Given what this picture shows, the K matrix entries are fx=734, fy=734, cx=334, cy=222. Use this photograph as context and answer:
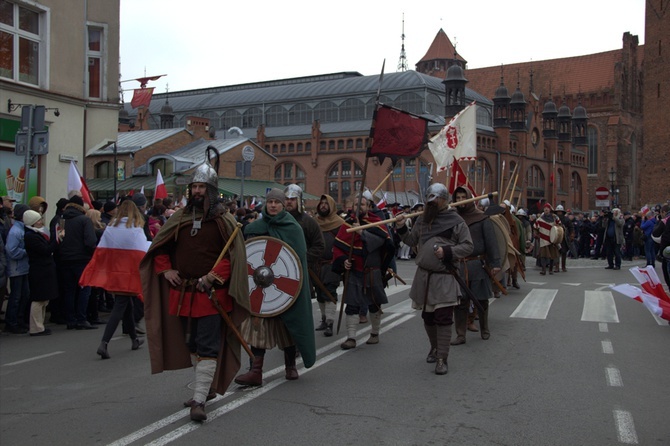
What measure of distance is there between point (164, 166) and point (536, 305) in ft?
113

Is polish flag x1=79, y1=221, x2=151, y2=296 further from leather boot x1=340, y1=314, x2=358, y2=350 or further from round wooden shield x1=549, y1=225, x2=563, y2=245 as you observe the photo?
round wooden shield x1=549, y1=225, x2=563, y2=245

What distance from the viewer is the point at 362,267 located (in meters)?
8.93

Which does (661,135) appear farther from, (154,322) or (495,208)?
(154,322)

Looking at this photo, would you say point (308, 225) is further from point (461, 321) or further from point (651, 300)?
point (651, 300)

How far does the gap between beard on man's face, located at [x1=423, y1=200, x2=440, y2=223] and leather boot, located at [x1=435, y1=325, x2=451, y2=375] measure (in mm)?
1142

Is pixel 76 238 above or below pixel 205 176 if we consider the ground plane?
below

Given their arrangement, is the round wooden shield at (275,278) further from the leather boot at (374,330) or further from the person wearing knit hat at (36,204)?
the person wearing knit hat at (36,204)

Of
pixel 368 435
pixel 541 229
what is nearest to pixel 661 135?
pixel 541 229

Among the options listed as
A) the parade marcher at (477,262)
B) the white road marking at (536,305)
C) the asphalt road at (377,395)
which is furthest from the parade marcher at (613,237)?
the parade marcher at (477,262)

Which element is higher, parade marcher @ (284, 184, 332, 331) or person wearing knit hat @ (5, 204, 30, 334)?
parade marcher @ (284, 184, 332, 331)

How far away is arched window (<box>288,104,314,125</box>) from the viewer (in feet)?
215

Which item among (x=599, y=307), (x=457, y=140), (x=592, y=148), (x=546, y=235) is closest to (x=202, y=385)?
(x=599, y=307)

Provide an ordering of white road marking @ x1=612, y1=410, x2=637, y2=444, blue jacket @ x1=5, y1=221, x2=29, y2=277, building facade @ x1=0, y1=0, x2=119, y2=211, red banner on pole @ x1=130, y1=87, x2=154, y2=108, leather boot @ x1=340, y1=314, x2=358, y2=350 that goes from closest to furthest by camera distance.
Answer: white road marking @ x1=612, y1=410, x2=637, y2=444 < leather boot @ x1=340, y1=314, x2=358, y2=350 < blue jacket @ x1=5, y1=221, x2=29, y2=277 < building facade @ x1=0, y1=0, x2=119, y2=211 < red banner on pole @ x1=130, y1=87, x2=154, y2=108

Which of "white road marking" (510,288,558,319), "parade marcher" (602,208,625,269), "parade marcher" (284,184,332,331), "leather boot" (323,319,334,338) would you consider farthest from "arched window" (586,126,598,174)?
"parade marcher" (284,184,332,331)
